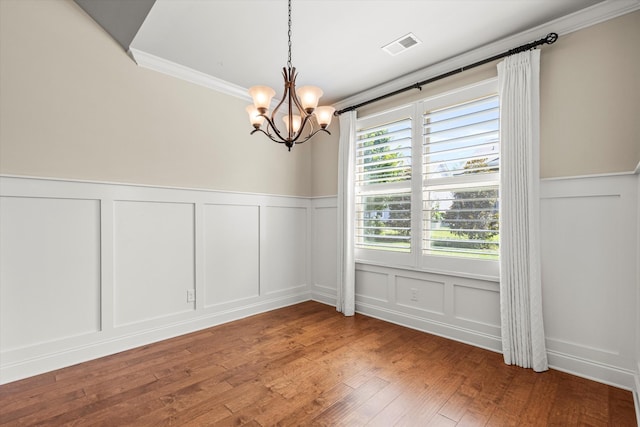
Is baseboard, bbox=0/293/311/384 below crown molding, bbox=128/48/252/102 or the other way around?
below

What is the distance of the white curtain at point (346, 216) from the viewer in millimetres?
3691

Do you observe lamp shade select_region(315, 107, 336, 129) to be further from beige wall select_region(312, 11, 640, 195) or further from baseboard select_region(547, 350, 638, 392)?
baseboard select_region(547, 350, 638, 392)

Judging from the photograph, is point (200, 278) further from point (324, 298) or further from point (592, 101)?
point (592, 101)

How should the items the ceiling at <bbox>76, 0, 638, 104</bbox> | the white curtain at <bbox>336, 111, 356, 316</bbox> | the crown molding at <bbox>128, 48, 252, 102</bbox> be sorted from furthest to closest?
the white curtain at <bbox>336, 111, 356, 316</bbox>, the crown molding at <bbox>128, 48, 252, 102</bbox>, the ceiling at <bbox>76, 0, 638, 104</bbox>

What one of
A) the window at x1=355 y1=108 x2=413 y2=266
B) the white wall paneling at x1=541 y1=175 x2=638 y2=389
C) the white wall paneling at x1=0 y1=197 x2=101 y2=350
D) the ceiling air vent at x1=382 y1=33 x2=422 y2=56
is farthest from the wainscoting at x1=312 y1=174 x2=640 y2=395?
the white wall paneling at x1=0 y1=197 x2=101 y2=350

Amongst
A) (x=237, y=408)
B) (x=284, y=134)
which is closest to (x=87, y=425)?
(x=237, y=408)

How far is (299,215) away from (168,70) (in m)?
2.28

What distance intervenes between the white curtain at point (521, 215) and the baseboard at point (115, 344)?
266cm

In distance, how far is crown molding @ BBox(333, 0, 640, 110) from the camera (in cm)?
215

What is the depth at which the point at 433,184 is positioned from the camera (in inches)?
121

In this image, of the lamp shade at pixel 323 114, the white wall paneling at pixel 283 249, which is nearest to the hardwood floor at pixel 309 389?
the white wall paneling at pixel 283 249

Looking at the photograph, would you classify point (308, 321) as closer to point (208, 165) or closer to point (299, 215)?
point (299, 215)

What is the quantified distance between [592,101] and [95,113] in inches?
157

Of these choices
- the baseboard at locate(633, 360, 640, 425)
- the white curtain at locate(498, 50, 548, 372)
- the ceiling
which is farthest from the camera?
the white curtain at locate(498, 50, 548, 372)
